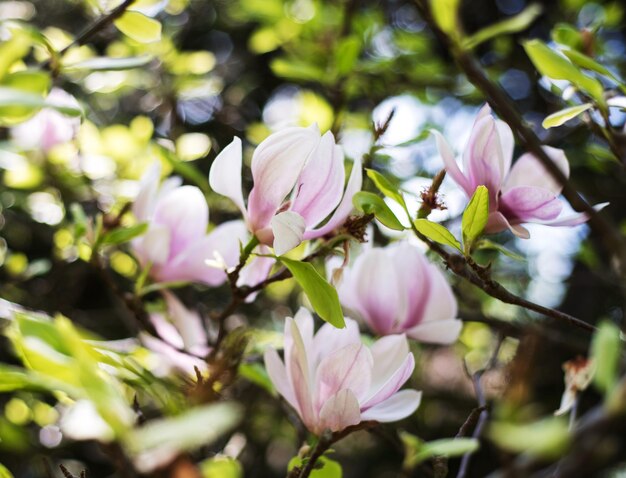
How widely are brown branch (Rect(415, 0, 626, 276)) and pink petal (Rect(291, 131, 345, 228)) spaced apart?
0.12 m

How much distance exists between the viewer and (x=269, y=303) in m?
1.59

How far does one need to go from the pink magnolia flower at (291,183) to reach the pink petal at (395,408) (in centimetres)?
→ 14

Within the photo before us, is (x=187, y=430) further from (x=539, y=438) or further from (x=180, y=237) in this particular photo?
(x=180, y=237)

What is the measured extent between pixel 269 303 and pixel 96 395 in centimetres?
134

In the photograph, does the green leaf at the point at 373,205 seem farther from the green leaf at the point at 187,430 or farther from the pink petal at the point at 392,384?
the green leaf at the point at 187,430

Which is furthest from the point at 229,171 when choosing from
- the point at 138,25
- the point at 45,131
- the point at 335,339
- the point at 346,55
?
the point at 45,131

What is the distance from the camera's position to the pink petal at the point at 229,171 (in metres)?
0.51

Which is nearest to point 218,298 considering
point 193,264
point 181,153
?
point 181,153

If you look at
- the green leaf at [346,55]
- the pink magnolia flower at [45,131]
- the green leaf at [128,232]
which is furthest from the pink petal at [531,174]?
the pink magnolia flower at [45,131]

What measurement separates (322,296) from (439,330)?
17cm

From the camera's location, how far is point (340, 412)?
0.47 m

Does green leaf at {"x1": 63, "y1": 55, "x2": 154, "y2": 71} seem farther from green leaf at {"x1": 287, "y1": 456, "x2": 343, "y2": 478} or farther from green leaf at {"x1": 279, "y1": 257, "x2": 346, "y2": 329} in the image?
green leaf at {"x1": 287, "y1": 456, "x2": 343, "y2": 478}

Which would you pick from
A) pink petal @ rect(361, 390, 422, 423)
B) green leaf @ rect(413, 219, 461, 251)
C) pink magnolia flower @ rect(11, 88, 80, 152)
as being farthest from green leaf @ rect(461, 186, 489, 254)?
pink magnolia flower @ rect(11, 88, 80, 152)

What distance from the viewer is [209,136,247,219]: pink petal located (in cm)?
51
